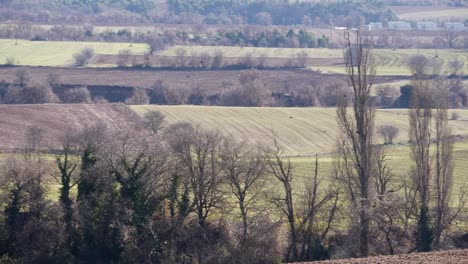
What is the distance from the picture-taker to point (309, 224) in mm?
37125

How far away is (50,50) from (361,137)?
265 feet

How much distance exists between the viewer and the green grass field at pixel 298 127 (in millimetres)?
56209

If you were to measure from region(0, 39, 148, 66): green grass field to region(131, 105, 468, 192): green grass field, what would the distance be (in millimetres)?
36874

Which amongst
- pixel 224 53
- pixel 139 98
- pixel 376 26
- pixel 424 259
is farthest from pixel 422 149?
pixel 376 26

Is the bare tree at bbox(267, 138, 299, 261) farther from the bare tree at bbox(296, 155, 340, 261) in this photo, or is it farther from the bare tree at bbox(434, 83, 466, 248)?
the bare tree at bbox(434, 83, 466, 248)

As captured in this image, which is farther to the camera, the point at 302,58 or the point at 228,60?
the point at 302,58

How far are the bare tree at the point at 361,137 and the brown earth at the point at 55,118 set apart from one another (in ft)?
69.9

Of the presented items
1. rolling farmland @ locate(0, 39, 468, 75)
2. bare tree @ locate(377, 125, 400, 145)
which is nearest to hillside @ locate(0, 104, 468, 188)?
bare tree @ locate(377, 125, 400, 145)

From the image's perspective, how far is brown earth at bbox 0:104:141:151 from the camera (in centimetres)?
5838

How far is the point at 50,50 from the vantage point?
114250 mm

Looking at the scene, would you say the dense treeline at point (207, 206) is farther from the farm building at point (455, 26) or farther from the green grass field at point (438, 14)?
the green grass field at point (438, 14)

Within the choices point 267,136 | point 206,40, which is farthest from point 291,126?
point 206,40

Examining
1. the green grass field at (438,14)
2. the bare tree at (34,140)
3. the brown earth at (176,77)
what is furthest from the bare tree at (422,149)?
the green grass field at (438,14)

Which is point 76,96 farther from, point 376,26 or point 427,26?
point 427,26
